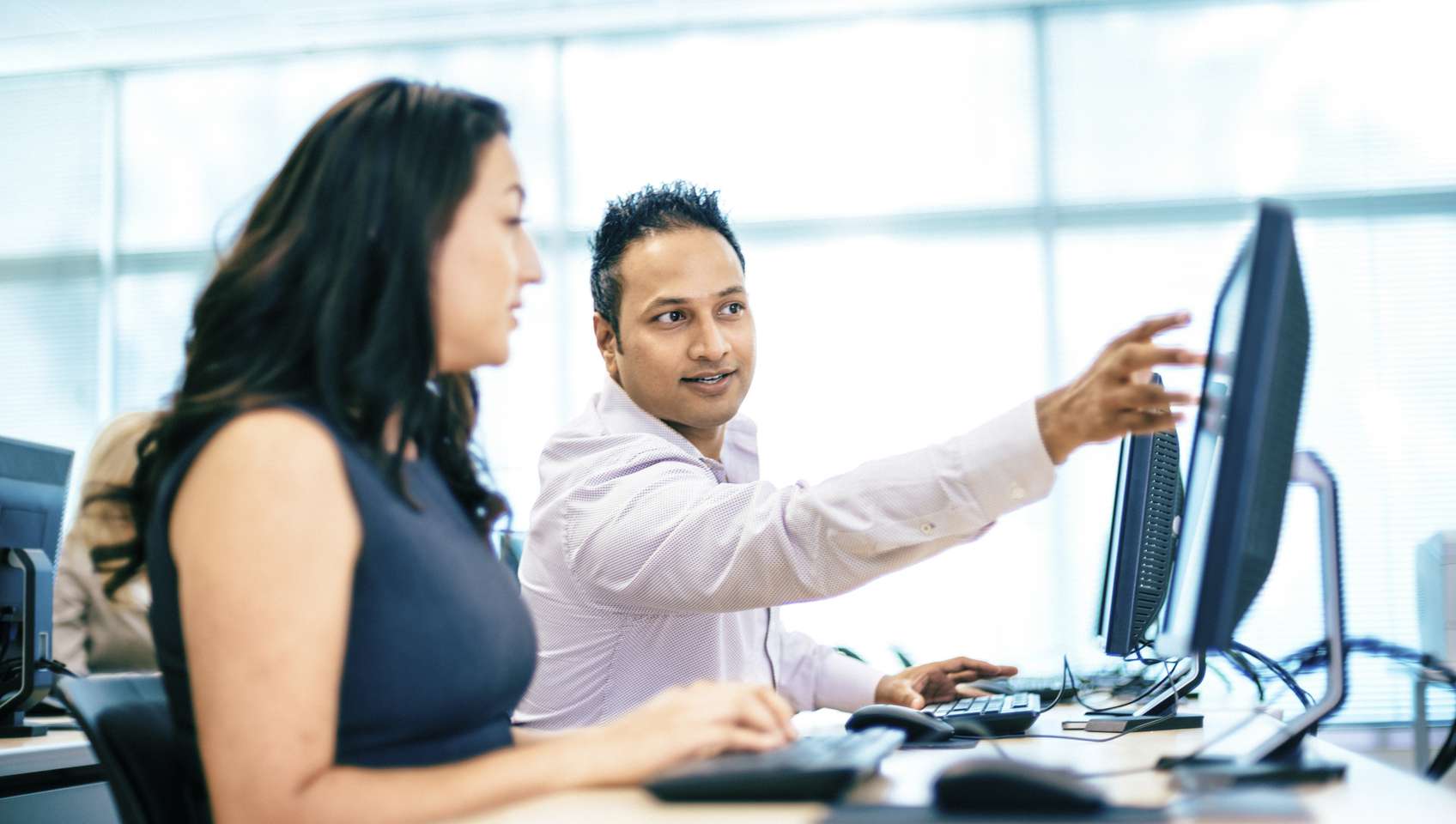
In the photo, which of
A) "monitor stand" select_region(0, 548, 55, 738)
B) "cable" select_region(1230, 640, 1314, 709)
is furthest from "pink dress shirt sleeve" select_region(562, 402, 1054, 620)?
"monitor stand" select_region(0, 548, 55, 738)

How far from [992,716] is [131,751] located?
0.95 meters

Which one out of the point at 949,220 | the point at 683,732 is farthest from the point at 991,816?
the point at 949,220

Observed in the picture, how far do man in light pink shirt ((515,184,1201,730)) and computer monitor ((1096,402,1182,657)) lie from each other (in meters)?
0.27

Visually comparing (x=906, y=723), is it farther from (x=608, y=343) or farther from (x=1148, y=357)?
(x=608, y=343)

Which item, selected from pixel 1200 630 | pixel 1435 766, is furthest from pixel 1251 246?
pixel 1435 766

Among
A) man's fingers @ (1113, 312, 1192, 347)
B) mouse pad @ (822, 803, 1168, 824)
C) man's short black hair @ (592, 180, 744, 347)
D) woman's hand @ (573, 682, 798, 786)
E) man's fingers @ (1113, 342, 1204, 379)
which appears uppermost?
man's short black hair @ (592, 180, 744, 347)

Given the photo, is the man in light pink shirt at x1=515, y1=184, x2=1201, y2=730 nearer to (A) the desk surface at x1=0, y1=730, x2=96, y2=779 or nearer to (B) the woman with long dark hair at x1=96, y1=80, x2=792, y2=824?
(B) the woman with long dark hair at x1=96, y1=80, x2=792, y2=824

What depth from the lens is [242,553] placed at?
861 mm

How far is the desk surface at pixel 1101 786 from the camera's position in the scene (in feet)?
2.63

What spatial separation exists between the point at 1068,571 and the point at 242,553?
3859 mm

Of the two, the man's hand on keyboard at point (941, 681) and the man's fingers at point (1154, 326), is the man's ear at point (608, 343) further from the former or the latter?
the man's fingers at point (1154, 326)

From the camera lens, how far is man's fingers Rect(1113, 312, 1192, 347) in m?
1.13

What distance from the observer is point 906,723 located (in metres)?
1.30

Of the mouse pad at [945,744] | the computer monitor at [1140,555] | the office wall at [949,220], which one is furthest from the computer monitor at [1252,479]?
the office wall at [949,220]
